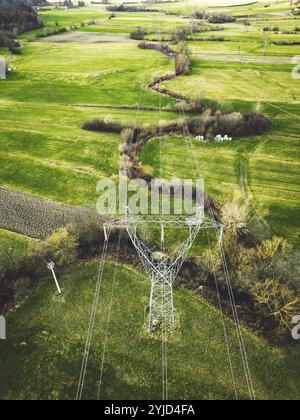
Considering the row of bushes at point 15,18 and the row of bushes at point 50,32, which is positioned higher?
the row of bushes at point 15,18

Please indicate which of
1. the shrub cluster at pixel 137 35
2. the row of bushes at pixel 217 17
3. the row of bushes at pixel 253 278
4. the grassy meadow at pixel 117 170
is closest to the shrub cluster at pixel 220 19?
the row of bushes at pixel 217 17

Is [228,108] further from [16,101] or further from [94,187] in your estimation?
[16,101]

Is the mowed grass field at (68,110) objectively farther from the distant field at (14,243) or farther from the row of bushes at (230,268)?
the row of bushes at (230,268)

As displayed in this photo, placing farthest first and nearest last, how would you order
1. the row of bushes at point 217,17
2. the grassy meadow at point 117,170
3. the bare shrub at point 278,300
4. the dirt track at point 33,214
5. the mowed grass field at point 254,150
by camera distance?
the row of bushes at point 217,17 → the mowed grass field at point 254,150 → the dirt track at point 33,214 → the bare shrub at point 278,300 → the grassy meadow at point 117,170

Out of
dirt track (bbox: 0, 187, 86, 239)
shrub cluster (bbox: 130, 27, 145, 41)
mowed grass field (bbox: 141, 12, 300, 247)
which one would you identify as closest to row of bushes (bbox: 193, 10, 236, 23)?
shrub cluster (bbox: 130, 27, 145, 41)

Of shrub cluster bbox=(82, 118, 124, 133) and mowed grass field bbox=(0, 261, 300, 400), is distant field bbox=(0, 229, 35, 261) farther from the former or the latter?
shrub cluster bbox=(82, 118, 124, 133)

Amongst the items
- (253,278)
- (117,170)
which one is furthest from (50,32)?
(253,278)

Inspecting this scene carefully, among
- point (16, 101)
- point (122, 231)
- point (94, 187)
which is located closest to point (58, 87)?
point (16, 101)
